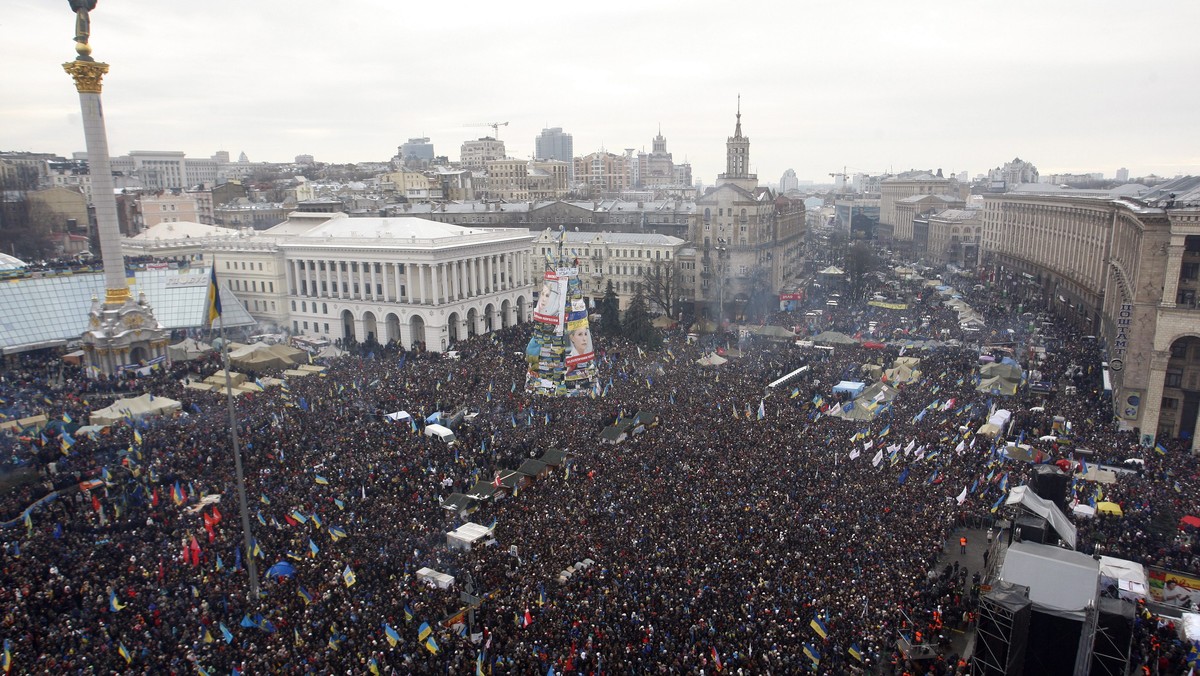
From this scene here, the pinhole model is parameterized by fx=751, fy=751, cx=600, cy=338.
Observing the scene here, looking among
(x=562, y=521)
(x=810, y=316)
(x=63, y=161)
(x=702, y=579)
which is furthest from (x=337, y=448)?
(x=63, y=161)

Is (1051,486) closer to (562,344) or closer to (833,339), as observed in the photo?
(562,344)

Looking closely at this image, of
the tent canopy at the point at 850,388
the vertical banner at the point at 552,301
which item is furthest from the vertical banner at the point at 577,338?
the tent canopy at the point at 850,388

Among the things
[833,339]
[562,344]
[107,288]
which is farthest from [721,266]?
[107,288]

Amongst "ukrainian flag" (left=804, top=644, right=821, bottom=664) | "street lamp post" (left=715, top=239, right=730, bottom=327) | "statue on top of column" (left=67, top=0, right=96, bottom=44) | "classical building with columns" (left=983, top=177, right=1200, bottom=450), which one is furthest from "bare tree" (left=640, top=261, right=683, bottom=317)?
"ukrainian flag" (left=804, top=644, right=821, bottom=664)

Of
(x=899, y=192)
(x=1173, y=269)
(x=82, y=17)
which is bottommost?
(x=1173, y=269)

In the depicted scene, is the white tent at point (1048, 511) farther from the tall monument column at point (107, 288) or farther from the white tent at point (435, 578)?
the tall monument column at point (107, 288)

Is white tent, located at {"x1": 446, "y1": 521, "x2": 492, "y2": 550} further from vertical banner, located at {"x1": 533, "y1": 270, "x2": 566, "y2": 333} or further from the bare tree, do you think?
the bare tree

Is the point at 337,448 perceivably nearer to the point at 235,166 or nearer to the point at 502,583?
the point at 502,583
